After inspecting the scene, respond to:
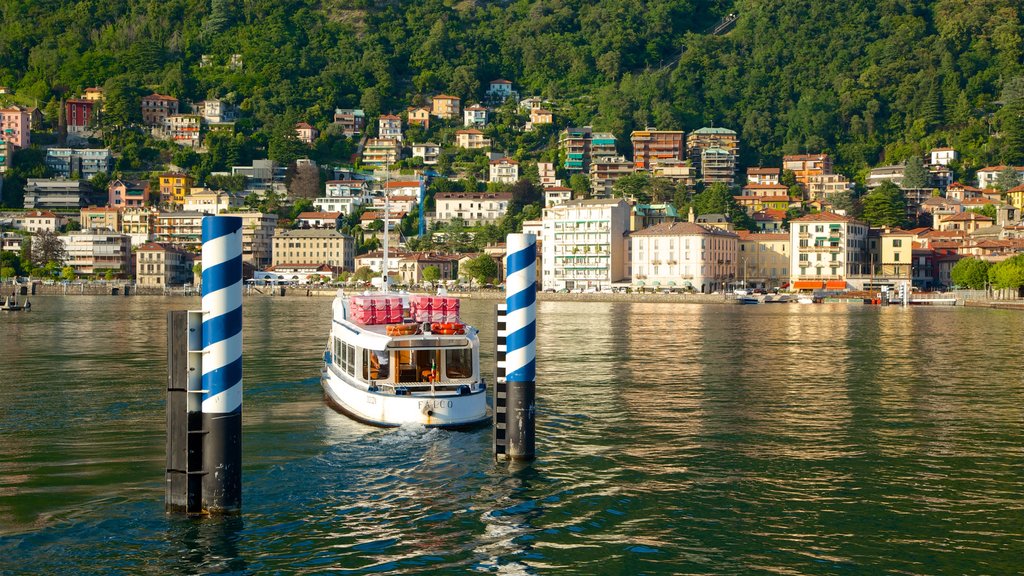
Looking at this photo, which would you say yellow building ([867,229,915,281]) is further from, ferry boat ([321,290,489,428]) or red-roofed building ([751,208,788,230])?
ferry boat ([321,290,489,428])

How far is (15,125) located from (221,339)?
636 ft

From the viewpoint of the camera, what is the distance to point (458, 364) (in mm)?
22719

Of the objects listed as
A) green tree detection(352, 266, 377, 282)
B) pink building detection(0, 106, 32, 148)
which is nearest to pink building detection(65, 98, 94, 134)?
pink building detection(0, 106, 32, 148)

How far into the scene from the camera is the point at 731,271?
138 metres

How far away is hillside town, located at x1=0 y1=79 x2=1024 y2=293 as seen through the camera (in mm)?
134375

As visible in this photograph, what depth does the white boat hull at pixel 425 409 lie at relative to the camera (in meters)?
21.6

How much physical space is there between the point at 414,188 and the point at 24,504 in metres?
160

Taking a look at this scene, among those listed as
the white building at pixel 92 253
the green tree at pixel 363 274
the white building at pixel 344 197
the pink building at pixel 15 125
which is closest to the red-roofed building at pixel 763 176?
the white building at pixel 344 197

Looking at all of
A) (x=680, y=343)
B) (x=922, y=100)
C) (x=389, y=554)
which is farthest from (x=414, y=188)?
(x=389, y=554)

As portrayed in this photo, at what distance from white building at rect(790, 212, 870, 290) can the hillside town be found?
24 cm

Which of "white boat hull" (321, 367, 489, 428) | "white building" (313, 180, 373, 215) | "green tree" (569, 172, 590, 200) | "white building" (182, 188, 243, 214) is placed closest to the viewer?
"white boat hull" (321, 367, 489, 428)

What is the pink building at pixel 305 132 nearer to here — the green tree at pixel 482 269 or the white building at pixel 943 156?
the green tree at pixel 482 269

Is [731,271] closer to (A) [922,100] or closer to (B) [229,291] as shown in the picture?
(A) [922,100]

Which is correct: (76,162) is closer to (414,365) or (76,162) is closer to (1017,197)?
(1017,197)
